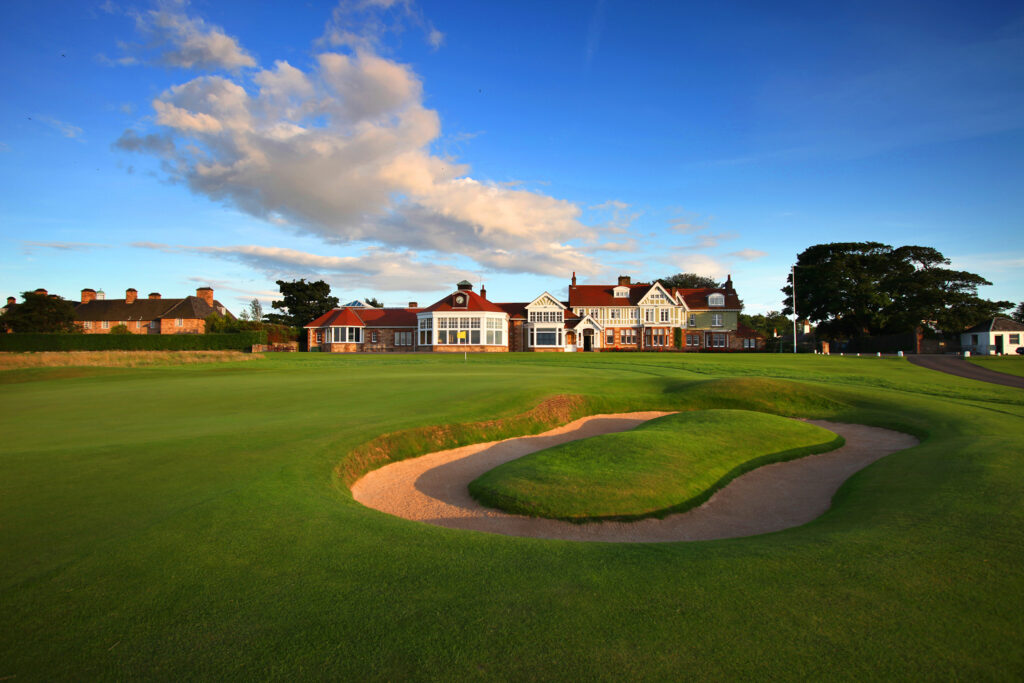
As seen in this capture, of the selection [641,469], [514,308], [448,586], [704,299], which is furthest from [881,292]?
[448,586]

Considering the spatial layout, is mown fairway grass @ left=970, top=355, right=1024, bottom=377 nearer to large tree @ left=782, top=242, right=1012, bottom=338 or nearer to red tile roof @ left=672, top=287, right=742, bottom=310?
large tree @ left=782, top=242, right=1012, bottom=338

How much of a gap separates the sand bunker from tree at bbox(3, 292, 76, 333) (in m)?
79.8

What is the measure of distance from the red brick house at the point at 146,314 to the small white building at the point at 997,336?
97.5m

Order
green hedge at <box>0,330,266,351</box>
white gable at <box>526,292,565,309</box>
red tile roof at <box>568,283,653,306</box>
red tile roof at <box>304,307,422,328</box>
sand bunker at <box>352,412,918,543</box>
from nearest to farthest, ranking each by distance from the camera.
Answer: sand bunker at <box>352,412,918,543</box> → green hedge at <box>0,330,266,351</box> → white gable at <box>526,292,565,309</box> → red tile roof at <box>304,307,422,328</box> → red tile roof at <box>568,283,653,306</box>

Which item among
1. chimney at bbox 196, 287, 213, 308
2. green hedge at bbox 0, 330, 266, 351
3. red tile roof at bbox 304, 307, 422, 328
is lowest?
green hedge at bbox 0, 330, 266, 351

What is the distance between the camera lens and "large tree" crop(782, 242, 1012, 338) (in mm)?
58312

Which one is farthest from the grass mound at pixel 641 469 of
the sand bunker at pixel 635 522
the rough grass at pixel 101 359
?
the rough grass at pixel 101 359

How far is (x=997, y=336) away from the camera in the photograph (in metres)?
51.2

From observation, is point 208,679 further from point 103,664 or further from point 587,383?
point 587,383

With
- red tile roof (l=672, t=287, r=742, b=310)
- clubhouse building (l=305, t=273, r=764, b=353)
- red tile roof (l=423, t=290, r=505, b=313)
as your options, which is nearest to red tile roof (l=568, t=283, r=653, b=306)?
clubhouse building (l=305, t=273, r=764, b=353)

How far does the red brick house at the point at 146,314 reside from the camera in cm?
8131

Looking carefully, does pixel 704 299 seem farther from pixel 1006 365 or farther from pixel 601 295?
pixel 1006 365

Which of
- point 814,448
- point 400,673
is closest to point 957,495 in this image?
point 814,448

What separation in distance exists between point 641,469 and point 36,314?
84.5 m
